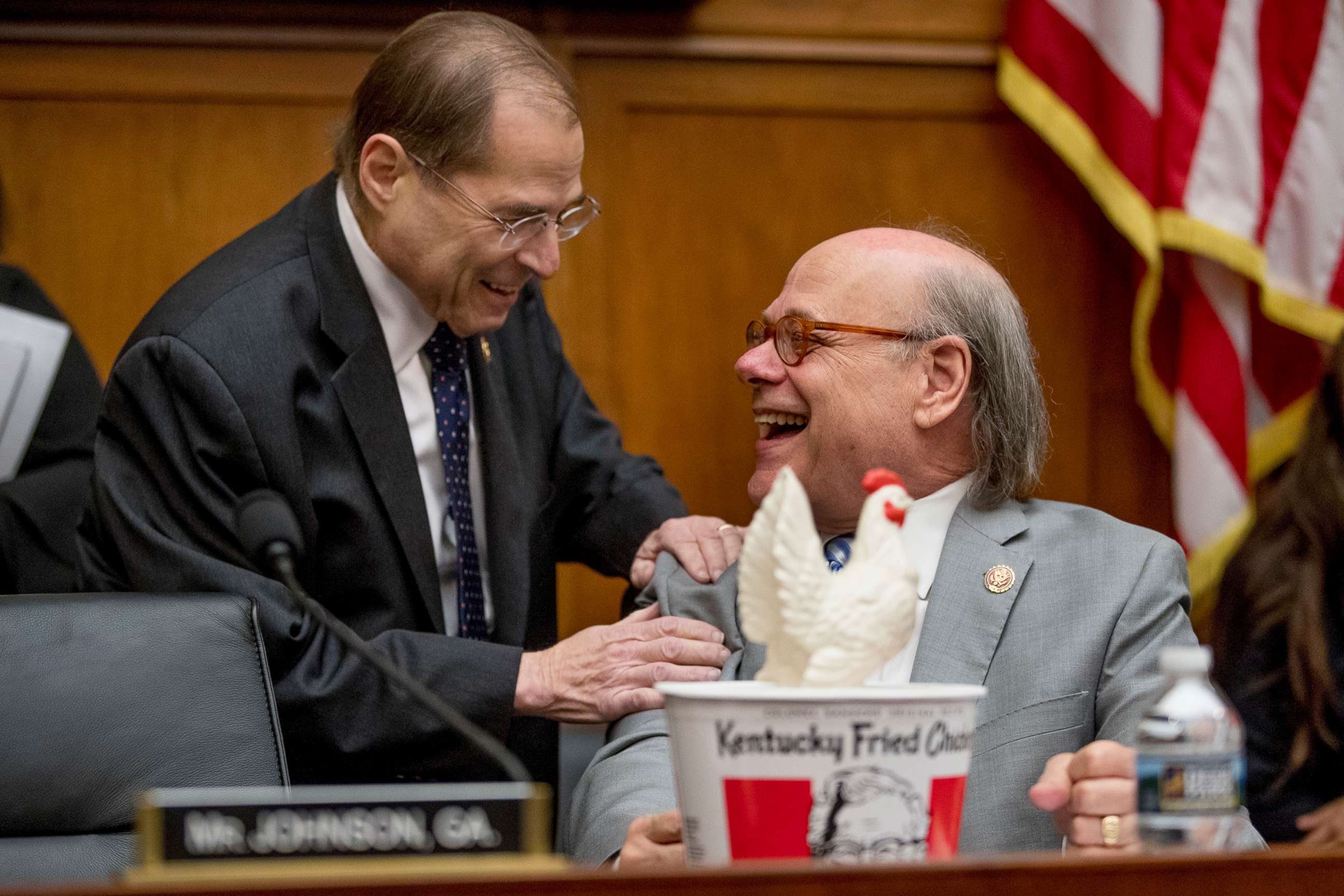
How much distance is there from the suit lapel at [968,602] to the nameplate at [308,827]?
81cm

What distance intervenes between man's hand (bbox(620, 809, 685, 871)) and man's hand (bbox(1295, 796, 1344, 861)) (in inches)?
41.0

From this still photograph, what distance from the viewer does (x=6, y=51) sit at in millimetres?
2818

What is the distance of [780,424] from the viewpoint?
1.87 metres

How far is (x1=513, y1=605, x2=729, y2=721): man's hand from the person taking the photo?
1.73 meters

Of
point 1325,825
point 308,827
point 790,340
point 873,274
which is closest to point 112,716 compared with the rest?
point 308,827

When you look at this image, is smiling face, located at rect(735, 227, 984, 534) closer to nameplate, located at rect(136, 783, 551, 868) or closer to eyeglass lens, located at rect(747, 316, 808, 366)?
eyeglass lens, located at rect(747, 316, 808, 366)

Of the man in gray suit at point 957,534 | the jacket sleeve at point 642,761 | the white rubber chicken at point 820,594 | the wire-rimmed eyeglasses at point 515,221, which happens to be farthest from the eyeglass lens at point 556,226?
the white rubber chicken at point 820,594

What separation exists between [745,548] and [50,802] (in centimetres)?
75

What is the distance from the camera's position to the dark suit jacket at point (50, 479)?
7.68 feet

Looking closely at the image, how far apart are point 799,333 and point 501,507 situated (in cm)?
59

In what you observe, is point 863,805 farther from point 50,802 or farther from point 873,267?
point 873,267

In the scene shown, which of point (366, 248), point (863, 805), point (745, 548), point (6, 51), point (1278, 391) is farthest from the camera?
point (1278, 391)

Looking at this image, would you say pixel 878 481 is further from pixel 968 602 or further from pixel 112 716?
pixel 112 716

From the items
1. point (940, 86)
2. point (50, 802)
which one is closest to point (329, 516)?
point (50, 802)
